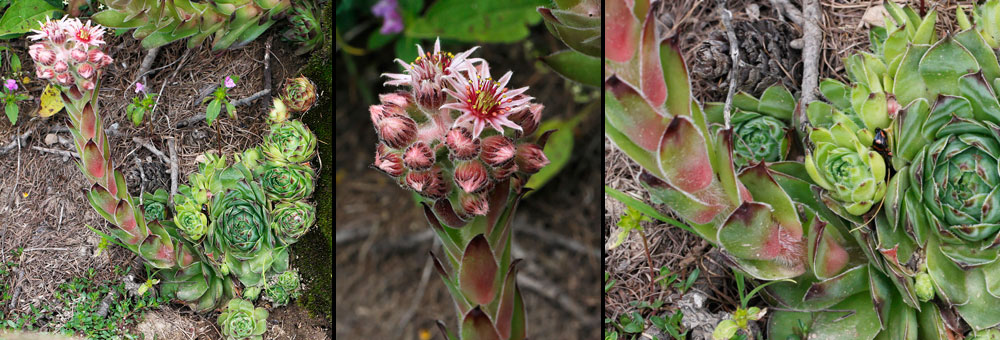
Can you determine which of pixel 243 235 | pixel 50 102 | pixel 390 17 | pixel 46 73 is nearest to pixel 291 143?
pixel 243 235

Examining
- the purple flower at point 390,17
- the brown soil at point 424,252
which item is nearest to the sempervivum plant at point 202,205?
the brown soil at point 424,252

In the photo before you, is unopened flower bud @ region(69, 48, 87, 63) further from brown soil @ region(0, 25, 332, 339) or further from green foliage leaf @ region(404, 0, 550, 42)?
green foliage leaf @ region(404, 0, 550, 42)

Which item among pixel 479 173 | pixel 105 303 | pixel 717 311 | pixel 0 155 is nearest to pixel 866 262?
pixel 717 311

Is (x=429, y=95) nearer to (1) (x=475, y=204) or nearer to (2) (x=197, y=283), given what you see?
(1) (x=475, y=204)

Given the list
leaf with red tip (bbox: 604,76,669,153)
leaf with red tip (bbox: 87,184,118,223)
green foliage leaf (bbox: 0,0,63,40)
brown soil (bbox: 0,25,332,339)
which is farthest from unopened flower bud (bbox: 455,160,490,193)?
green foliage leaf (bbox: 0,0,63,40)

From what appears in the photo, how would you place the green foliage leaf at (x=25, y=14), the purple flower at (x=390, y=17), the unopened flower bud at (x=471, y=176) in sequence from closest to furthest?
the unopened flower bud at (x=471, y=176)
the purple flower at (x=390, y=17)
the green foliage leaf at (x=25, y=14)

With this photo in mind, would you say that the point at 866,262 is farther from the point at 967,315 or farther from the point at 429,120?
the point at 429,120

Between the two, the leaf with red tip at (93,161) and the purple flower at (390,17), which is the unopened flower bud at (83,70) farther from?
the purple flower at (390,17)
